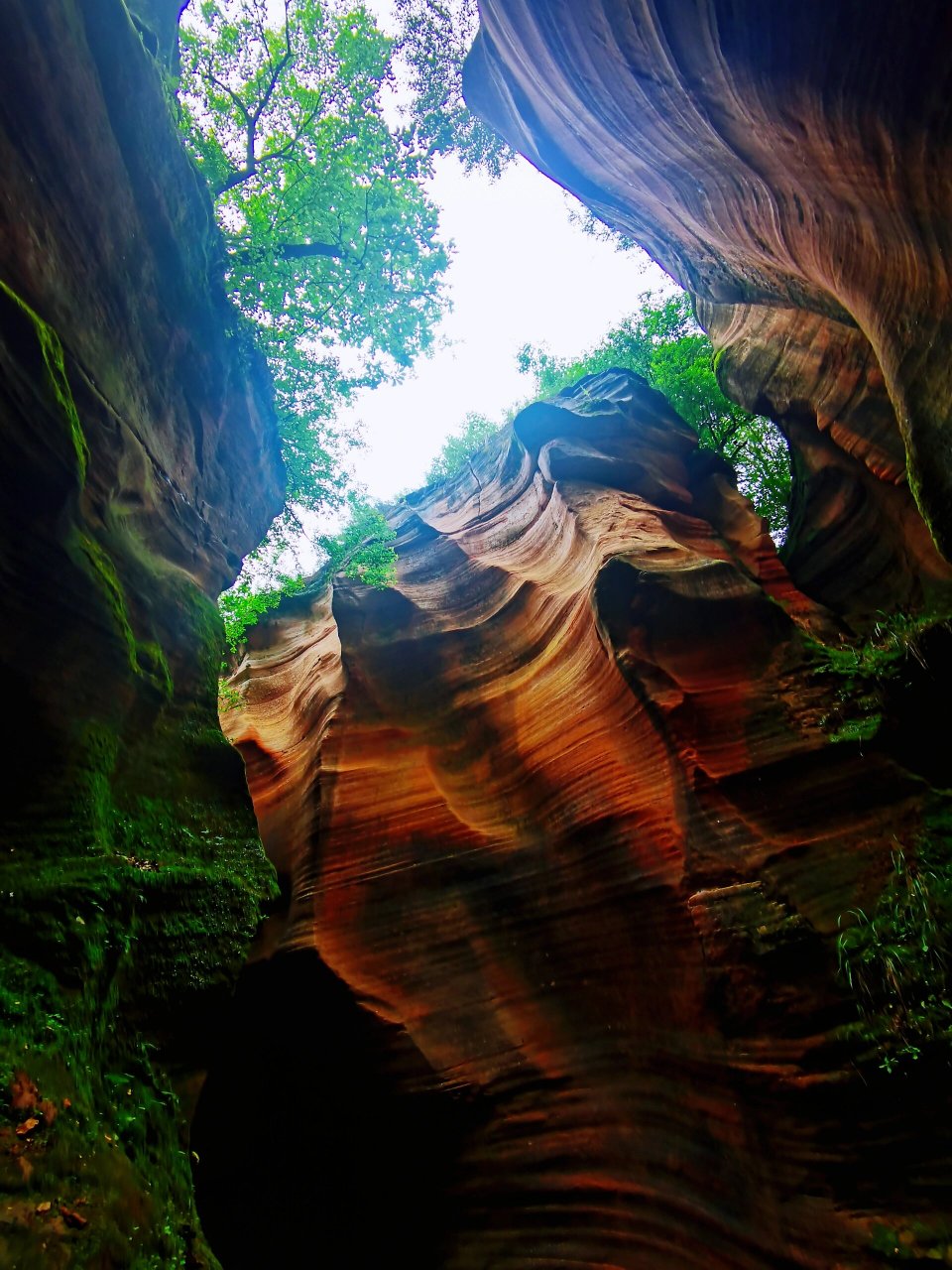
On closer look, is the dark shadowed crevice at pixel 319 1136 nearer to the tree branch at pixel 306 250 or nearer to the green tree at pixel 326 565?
the green tree at pixel 326 565

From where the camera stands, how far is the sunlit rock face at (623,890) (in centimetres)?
524

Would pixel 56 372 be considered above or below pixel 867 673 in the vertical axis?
above

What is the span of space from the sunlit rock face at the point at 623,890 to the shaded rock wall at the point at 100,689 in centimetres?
229

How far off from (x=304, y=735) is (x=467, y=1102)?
578 cm

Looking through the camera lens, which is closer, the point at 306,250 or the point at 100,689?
the point at 100,689

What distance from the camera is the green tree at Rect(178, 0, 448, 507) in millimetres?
11805

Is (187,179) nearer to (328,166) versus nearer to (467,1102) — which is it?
(328,166)

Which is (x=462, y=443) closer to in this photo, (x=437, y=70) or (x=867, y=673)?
(x=437, y=70)

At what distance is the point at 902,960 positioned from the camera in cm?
527

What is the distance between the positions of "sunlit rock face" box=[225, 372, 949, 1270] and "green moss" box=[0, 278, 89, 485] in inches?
202

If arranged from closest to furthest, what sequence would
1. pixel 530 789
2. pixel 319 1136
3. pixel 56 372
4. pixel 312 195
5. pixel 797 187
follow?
pixel 56 372, pixel 797 187, pixel 319 1136, pixel 530 789, pixel 312 195

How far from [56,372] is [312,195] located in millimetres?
9788

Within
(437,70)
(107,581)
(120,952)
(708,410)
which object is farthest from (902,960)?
(437,70)

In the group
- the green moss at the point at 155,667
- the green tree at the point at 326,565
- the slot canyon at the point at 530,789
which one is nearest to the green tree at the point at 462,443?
the green tree at the point at 326,565
